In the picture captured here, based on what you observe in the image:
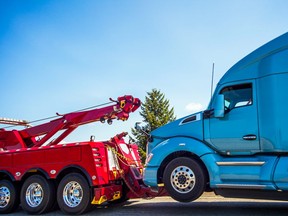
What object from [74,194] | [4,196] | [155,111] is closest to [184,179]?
[74,194]

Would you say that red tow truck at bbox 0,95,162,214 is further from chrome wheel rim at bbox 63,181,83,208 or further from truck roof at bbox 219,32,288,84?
truck roof at bbox 219,32,288,84

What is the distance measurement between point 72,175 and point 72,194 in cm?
44

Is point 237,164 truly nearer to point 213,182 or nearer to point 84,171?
point 213,182

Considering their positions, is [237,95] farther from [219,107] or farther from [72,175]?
[72,175]

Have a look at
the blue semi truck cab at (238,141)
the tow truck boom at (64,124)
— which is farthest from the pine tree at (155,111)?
the blue semi truck cab at (238,141)

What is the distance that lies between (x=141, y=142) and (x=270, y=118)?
31.0 m

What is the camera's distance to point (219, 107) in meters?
6.34

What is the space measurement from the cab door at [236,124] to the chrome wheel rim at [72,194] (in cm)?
331

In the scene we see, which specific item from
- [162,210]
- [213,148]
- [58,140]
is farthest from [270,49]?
[58,140]

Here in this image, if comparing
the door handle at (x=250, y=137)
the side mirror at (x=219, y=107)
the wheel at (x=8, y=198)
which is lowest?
the wheel at (x=8, y=198)

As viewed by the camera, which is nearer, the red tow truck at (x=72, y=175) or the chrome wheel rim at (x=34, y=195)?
the red tow truck at (x=72, y=175)

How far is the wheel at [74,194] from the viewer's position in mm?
7664

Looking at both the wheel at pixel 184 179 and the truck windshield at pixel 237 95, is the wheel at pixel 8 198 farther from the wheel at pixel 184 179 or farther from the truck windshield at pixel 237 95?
the truck windshield at pixel 237 95

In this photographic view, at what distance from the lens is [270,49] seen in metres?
6.17
